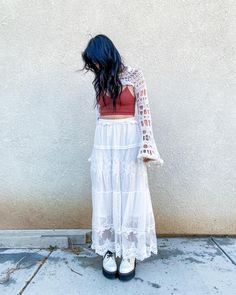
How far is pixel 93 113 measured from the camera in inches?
114

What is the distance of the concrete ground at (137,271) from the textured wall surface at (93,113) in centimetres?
31

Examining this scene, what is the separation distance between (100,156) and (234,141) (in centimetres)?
145

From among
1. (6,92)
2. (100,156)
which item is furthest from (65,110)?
(100,156)

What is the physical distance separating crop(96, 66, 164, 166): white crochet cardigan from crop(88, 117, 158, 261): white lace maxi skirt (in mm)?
96

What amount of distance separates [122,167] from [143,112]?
16.6 inches

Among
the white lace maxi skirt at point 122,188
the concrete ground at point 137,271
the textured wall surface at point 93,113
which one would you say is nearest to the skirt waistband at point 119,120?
the white lace maxi skirt at point 122,188

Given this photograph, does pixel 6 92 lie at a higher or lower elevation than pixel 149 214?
higher

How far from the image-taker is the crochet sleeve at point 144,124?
2.07 meters

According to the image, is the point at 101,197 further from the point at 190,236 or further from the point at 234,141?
the point at 234,141

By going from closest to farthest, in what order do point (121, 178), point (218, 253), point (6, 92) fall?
point (121, 178)
point (218, 253)
point (6, 92)

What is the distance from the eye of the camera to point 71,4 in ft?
9.11

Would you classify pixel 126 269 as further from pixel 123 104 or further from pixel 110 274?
pixel 123 104

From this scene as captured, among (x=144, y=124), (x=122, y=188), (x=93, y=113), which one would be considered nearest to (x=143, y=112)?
(x=144, y=124)

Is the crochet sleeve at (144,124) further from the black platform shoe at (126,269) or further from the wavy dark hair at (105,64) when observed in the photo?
the black platform shoe at (126,269)
